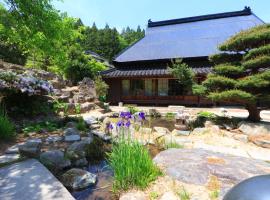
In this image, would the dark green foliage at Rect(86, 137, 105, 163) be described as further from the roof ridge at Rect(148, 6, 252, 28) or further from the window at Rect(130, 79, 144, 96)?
the roof ridge at Rect(148, 6, 252, 28)

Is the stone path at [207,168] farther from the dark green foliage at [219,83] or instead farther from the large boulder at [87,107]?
the large boulder at [87,107]

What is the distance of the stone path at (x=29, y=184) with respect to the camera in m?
2.68

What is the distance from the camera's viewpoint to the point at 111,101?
17.6 metres

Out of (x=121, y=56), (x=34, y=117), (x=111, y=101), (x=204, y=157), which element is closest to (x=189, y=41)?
(x=121, y=56)

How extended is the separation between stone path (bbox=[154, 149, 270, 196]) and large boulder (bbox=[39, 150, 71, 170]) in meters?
1.72

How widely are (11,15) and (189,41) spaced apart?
46.2 feet

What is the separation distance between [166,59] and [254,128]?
33.4 ft

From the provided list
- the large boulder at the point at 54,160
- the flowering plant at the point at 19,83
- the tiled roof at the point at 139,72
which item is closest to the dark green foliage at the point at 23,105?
the flowering plant at the point at 19,83

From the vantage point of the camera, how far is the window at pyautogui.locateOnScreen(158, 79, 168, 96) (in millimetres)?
17000

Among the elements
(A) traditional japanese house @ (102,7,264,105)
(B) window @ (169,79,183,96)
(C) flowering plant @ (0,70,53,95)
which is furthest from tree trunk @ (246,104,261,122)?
(B) window @ (169,79,183,96)

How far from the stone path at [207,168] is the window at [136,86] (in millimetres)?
13531

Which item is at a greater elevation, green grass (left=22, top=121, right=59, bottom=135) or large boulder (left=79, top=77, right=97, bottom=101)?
large boulder (left=79, top=77, right=97, bottom=101)

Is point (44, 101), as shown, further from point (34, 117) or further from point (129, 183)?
point (129, 183)

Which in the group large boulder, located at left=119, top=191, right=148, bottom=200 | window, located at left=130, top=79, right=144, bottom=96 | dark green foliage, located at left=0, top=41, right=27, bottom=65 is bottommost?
large boulder, located at left=119, top=191, right=148, bottom=200
